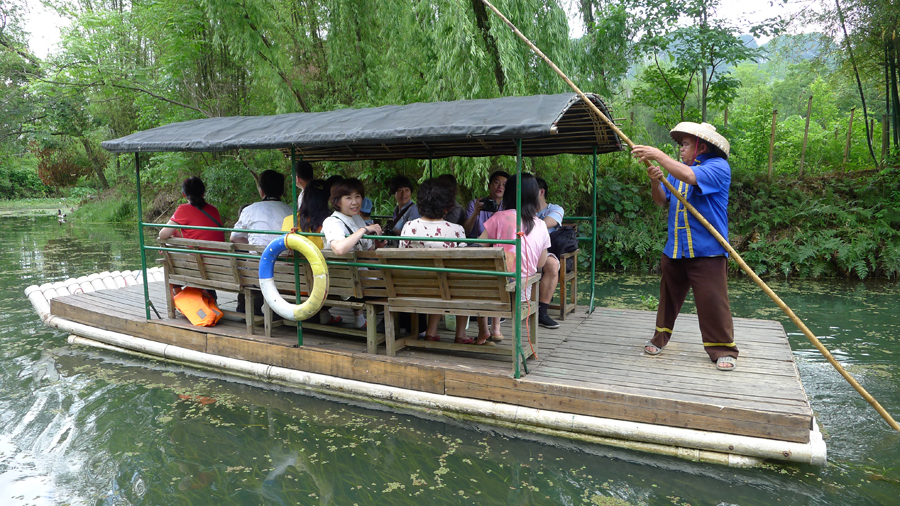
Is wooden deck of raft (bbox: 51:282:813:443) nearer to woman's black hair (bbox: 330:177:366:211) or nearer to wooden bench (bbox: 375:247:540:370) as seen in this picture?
wooden bench (bbox: 375:247:540:370)

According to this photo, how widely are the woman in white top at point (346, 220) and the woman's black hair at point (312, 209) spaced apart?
12.7 inches

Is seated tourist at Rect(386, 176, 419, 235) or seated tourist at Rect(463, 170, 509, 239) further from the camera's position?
seated tourist at Rect(386, 176, 419, 235)

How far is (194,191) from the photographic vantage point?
588 centimetres

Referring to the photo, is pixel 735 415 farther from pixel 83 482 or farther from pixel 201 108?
pixel 201 108

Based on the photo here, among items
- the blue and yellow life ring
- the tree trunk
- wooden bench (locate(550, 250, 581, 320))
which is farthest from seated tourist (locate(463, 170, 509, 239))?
the tree trunk

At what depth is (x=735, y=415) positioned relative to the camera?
361 centimetres

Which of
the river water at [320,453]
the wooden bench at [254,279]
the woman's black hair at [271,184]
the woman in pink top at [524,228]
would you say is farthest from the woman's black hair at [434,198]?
the woman's black hair at [271,184]

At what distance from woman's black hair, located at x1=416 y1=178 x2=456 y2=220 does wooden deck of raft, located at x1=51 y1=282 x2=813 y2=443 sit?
1202 millimetres

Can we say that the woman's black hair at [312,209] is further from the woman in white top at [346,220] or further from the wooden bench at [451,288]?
the wooden bench at [451,288]

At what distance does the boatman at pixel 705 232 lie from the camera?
4125mm

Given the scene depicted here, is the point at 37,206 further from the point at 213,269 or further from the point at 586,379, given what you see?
the point at 586,379

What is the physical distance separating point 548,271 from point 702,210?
5.08 feet

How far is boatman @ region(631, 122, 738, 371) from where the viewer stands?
13.5ft

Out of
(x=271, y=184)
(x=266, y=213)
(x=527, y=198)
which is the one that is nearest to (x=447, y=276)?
(x=527, y=198)
